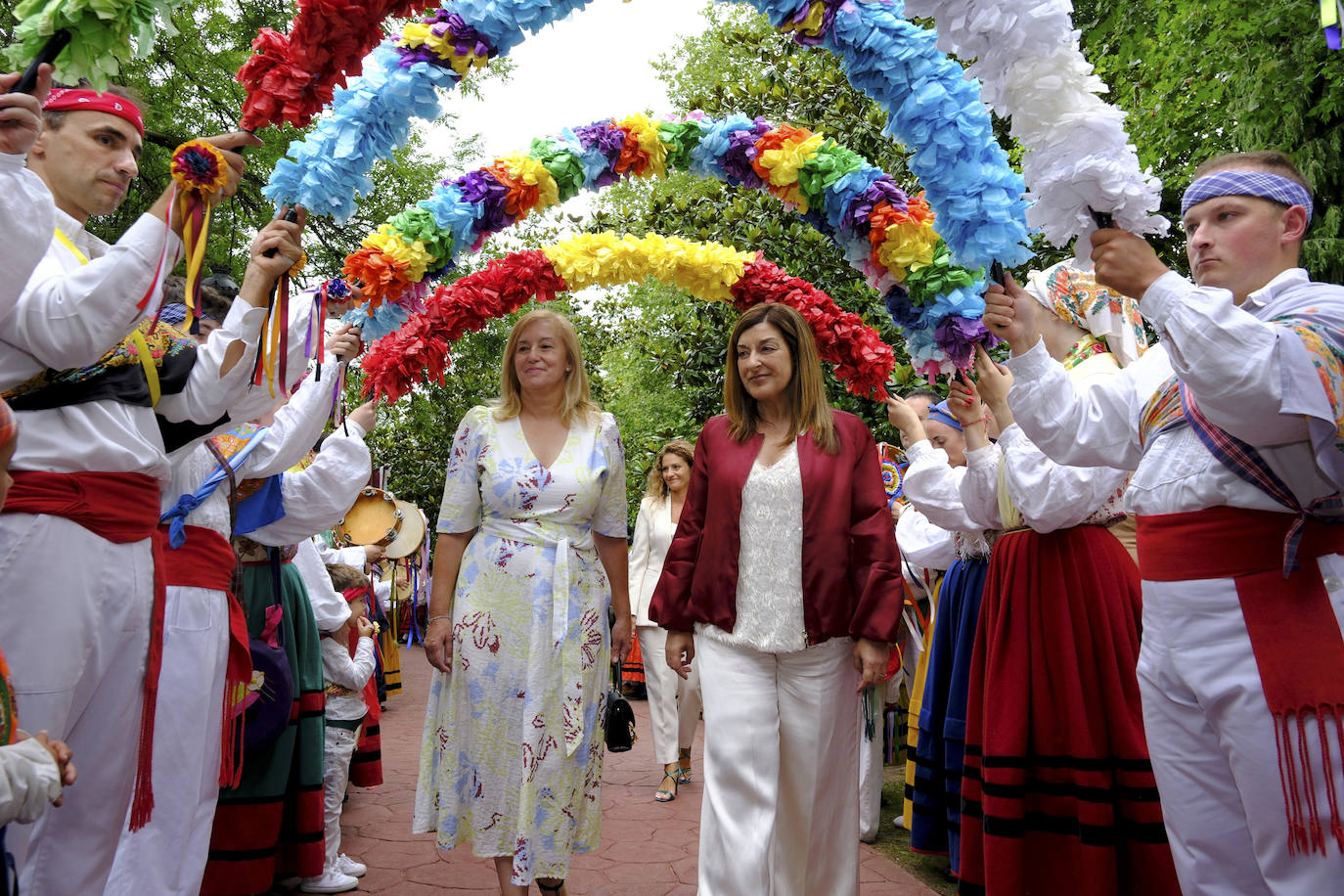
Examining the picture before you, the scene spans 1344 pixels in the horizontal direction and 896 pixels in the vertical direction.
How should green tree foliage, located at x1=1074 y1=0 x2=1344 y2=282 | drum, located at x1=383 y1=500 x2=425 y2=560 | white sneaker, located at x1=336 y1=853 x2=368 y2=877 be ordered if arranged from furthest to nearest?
drum, located at x1=383 y1=500 x2=425 y2=560 → green tree foliage, located at x1=1074 y1=0 x2=1344 y2=282 → white sneaker, located at x1=336 y1=853 x2=368 y2=877

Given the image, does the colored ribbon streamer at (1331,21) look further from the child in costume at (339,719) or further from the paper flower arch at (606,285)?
the child in costume at (339,719)

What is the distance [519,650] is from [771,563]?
3.38 ft

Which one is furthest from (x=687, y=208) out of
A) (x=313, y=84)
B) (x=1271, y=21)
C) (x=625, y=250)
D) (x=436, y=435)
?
(x=436, y=435)

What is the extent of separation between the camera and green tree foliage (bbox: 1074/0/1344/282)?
30.2 feet

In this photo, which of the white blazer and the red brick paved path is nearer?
the red brick paved path

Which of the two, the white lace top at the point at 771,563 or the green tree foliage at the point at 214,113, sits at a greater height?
the green tree foliage at the point at 214,113

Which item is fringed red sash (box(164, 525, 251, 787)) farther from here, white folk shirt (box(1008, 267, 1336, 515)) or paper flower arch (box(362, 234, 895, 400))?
white folk shirt (box(1008, 267, 1336, 515))

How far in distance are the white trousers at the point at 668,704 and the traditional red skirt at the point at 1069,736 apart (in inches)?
129

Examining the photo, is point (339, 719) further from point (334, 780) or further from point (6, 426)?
point (6, 426)

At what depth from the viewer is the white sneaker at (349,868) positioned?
4398 millimetres

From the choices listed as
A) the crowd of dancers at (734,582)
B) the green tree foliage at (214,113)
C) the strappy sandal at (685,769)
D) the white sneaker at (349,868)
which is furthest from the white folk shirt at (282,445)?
the green tree foliage at (214,113)

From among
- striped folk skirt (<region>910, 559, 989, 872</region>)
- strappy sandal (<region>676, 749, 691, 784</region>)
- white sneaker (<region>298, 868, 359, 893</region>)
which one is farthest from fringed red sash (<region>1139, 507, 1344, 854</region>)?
strappy sandal (<region>676, 749, 691, 784</region>)

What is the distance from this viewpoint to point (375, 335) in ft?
14.4

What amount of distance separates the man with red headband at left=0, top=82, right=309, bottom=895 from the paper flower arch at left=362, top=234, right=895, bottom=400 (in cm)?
201
